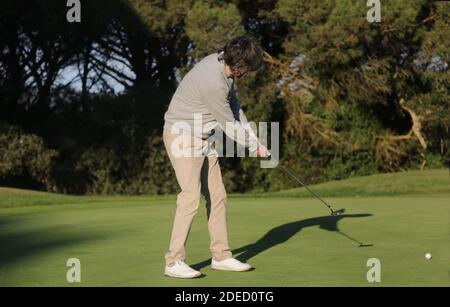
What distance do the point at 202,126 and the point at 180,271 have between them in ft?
3.45

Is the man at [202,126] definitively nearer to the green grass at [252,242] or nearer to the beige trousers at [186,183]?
the beige trousers at [186,183]

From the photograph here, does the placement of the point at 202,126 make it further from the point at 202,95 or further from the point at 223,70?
the point at 223,70

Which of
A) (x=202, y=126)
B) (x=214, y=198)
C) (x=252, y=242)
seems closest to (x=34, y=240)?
(x=252, y=242)

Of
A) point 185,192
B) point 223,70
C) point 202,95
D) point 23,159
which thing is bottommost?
point 23,159

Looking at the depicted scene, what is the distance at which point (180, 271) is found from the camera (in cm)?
562

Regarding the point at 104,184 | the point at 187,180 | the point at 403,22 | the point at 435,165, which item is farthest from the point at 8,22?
the point at 187,180

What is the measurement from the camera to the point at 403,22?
2064 cm

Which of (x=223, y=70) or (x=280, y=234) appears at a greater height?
(x=223, y=70)

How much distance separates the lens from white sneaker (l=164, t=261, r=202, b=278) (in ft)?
18.4

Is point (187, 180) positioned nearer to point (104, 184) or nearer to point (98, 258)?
point (98, 258)

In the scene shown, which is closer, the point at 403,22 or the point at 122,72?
the point at 403,22

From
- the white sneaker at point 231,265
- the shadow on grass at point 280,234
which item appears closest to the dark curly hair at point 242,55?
the white sneaker at point 231,265

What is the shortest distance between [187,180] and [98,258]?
1.18m

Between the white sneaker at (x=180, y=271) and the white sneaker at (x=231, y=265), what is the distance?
31cm
